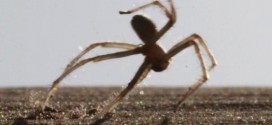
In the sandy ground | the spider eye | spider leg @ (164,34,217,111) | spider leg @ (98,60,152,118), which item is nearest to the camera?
the sandy ground

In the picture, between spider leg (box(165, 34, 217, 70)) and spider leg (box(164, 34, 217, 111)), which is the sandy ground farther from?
spider leg (box(165, 34, 217, 70))

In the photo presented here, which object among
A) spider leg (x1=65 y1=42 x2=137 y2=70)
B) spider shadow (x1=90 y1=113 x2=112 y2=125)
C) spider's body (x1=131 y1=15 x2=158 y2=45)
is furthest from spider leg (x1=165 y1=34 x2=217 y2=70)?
spider shadow (x1=90 y1=113 x2=112 y2=125)

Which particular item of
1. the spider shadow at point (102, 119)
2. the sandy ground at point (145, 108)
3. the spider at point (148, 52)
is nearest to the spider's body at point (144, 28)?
the spider at point (148, 52)

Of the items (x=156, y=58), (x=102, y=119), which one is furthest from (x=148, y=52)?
(x=102, y=119)

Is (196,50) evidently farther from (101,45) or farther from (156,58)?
(101,45)

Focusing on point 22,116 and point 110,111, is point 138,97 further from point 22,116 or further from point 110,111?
point 22,116

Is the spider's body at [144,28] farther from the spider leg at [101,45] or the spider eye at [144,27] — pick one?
the spider leg at [101,45]

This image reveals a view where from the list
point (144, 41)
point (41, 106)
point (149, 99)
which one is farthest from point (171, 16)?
point (41, 106)
